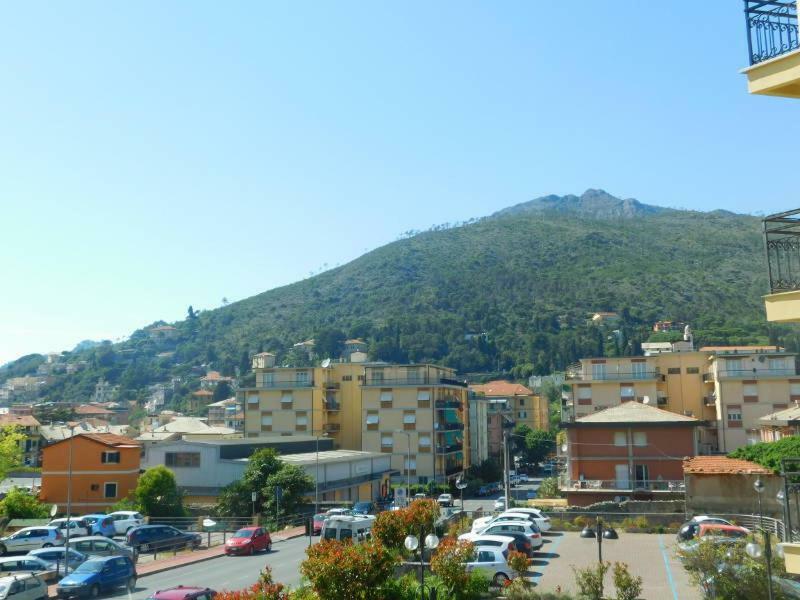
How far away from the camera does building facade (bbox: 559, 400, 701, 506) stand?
55562 mm

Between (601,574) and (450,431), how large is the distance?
63887 millimetres

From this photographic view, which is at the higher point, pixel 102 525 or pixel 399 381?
pixel 399 381

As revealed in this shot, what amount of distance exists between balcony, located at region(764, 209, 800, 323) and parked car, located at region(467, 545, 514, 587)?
17.8 meters

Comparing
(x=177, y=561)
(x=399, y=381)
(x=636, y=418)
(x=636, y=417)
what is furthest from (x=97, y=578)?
(x=399, y=381)

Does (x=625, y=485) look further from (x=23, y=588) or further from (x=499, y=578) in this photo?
(x=23, y=588)

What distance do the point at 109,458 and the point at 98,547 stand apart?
23716 millimetres

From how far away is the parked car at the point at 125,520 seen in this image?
4519 centimetres

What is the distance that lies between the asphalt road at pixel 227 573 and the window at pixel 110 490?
76.6 feet

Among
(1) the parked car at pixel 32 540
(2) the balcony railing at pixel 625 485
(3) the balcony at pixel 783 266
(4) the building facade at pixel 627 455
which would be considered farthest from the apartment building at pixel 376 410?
(3) the balcony at pixel 783 266

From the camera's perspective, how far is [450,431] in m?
86.1

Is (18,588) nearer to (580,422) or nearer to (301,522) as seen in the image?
(301,522)

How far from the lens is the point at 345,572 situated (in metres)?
17.6

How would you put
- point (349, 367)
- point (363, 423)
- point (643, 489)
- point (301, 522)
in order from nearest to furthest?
point (301, 522)
point (643, 489)
point (363, 423)
point (349, 367)

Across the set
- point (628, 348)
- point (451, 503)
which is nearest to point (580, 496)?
point (451, 503)
